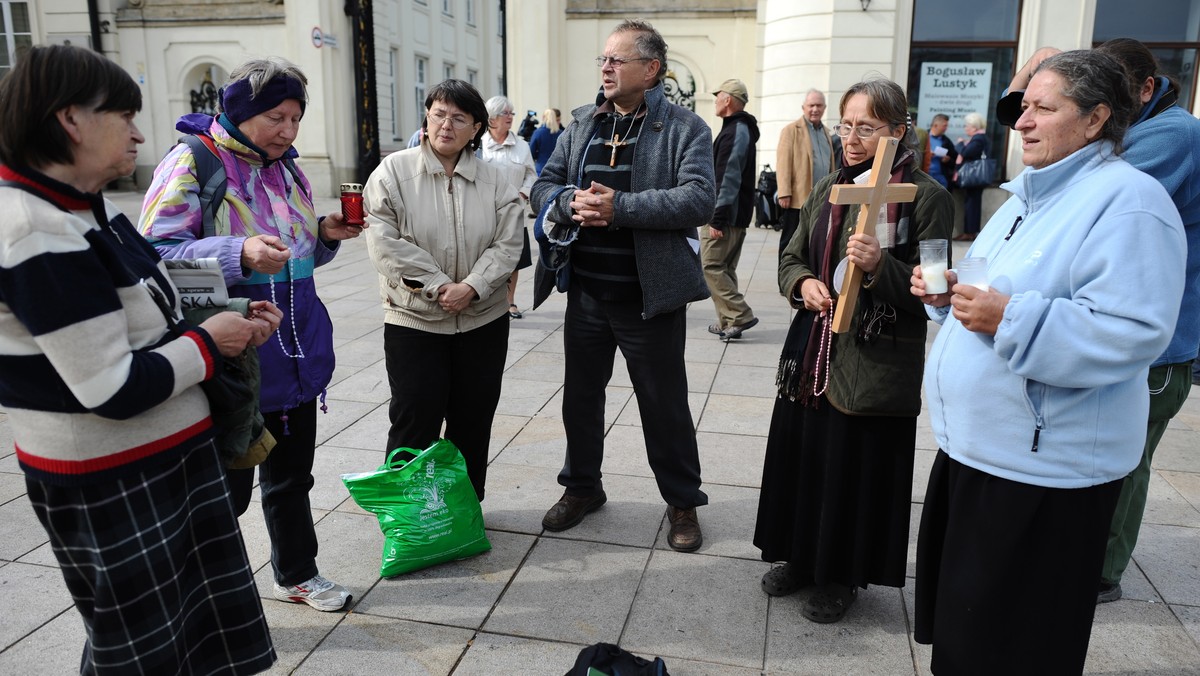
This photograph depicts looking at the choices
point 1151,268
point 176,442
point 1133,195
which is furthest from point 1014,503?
point 176,442

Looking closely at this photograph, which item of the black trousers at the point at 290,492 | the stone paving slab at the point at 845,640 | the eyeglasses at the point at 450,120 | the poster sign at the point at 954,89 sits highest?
the poster sign at the point at 954,89

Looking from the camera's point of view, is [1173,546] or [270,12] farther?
[270,12]

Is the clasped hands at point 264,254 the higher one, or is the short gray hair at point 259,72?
the short gray hair at point 259,72

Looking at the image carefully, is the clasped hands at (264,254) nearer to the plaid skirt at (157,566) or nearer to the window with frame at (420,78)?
the plaid skirt at (157,566)

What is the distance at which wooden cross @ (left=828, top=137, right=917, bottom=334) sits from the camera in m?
2.43

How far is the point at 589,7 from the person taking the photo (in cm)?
1750

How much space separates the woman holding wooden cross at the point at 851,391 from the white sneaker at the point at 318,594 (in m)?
1.51

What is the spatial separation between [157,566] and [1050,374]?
6.70 ft

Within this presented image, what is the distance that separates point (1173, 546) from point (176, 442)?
3.73 m

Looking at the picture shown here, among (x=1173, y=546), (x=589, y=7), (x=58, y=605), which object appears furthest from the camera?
(x=589, y=7)

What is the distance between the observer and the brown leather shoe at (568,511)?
356cm

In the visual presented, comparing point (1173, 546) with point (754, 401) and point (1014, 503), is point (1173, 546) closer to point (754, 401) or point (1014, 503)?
point (1014, 503)

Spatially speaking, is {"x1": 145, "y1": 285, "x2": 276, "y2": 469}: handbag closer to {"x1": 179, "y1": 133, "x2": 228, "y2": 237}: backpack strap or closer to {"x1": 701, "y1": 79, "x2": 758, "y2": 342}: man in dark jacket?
{"x1": 179, "y1": 133, "x2": 228, "y2": 237}: backpack strap

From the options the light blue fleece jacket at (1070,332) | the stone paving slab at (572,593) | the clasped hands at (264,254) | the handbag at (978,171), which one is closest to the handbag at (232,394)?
the clasped hands at (264,254)
